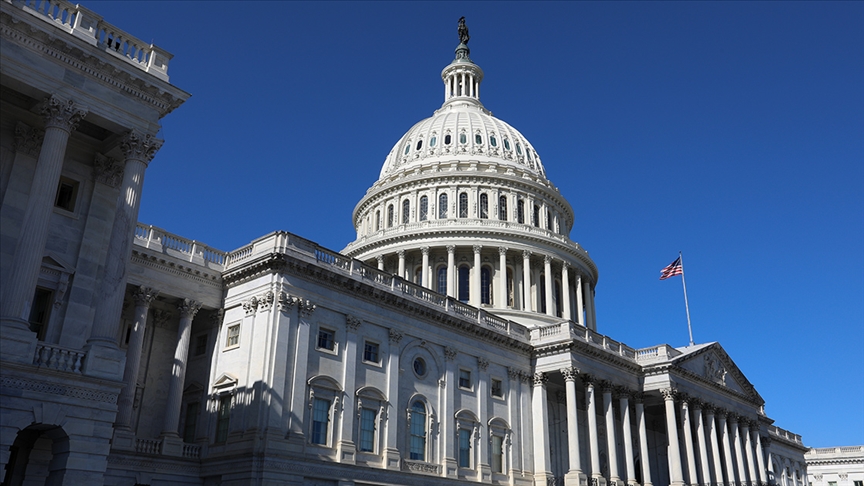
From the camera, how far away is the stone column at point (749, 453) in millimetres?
65812

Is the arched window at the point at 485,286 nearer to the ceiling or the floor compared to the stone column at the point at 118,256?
nearer to the ceiling

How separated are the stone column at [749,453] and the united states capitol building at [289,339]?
0.27 meters

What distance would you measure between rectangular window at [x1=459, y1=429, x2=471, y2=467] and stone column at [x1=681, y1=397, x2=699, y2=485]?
66.2 ft

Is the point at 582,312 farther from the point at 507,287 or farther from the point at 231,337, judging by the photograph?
the point at 231,337

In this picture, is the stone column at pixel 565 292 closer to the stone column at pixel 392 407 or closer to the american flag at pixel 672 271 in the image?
the american flag at pixel 672 271

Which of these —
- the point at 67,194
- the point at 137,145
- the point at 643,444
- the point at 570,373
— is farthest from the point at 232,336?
the point at 643,444

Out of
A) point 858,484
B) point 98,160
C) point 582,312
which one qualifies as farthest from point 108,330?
point 858,484

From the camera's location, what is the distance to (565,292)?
72.8 meters

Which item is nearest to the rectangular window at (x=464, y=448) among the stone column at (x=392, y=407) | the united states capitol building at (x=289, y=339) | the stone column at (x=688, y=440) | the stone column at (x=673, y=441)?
the united states capitol building at (x=289, y=339)

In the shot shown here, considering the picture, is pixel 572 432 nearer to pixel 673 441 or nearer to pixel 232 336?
pixel 673 441

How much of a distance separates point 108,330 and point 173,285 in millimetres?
14778

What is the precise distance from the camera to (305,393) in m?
37.6

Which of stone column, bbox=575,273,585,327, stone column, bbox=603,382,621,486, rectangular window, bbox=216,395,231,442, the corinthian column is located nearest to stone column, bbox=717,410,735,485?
stone column, bbox=603,382,621,486

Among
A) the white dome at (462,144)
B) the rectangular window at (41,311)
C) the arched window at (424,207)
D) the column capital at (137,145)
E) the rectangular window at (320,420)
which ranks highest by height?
the white dome at (462,144)
